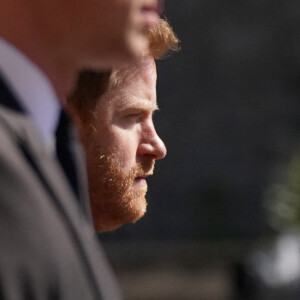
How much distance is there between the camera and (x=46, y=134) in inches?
60.2

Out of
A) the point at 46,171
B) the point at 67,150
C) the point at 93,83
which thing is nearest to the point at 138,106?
the point at 93,83

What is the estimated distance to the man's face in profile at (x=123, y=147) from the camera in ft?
6.54

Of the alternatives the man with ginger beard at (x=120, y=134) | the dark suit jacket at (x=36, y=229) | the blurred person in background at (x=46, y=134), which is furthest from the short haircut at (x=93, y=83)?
the dark suit jacket at (x=36, y=229)

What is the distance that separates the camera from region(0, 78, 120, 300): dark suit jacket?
4.49 ft

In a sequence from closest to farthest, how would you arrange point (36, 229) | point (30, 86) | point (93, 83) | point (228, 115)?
point (36, 229) → point (30, 86) → point (93, 83) → point (228, 115)

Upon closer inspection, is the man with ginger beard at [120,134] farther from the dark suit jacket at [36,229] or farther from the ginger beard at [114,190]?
the dark suit jacket at [36,229]

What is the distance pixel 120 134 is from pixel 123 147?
28 mm

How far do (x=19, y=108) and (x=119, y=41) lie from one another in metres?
0.18

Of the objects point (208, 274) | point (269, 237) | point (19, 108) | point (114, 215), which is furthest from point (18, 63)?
point (269, 237)

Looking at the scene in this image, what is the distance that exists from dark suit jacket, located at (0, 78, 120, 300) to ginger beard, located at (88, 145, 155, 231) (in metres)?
0.54

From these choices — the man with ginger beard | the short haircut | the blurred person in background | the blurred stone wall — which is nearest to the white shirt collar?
the blurred person in background

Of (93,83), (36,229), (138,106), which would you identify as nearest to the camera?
(36,229)

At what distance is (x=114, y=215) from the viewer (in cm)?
207

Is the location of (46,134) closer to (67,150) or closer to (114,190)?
(67,150)
